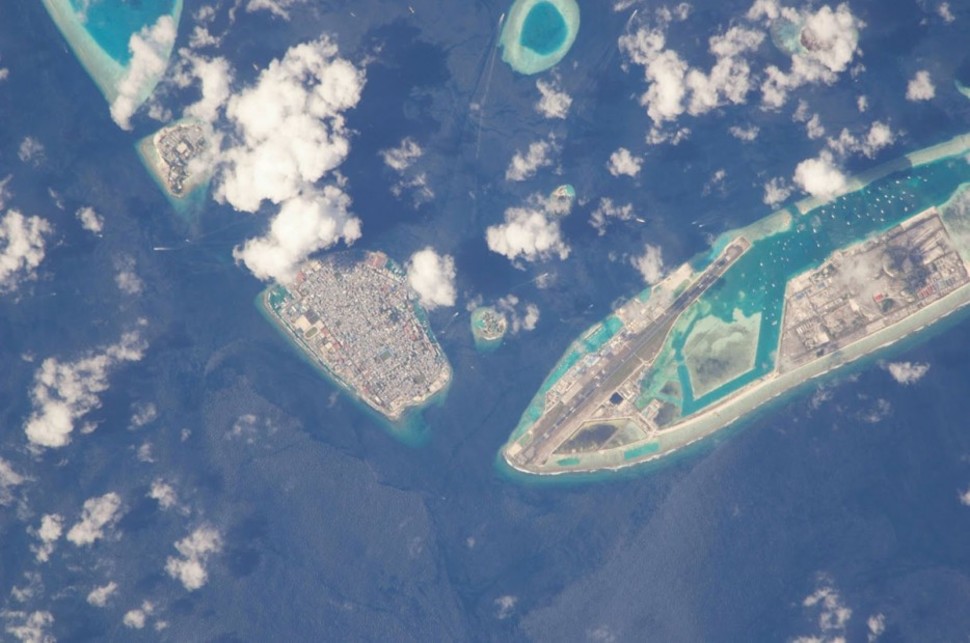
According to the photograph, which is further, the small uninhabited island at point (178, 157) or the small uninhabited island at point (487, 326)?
the small uninhabited island at point (487, 326)

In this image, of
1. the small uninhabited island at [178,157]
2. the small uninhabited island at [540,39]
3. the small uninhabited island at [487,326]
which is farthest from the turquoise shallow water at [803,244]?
the small uninhabited island at [178,157]

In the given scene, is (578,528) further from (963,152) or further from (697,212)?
(963,152)

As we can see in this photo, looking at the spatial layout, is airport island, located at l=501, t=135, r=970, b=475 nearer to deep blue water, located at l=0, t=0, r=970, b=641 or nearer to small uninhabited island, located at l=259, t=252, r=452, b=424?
deep blue water, located at l=0, t=0, r=970, b=641

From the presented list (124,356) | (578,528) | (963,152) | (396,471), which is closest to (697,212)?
(963,152)

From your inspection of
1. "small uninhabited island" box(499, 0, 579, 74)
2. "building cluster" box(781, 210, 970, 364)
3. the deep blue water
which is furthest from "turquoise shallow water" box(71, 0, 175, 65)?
"building cluster" box(781, 210, 970, 364)

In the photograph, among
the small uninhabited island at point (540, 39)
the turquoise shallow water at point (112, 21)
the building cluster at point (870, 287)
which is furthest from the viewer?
the turquoise shallow water at point (112, 21)

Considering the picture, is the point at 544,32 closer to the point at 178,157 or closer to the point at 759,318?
→ the point at 759,318

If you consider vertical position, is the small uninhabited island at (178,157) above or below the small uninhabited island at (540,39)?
below

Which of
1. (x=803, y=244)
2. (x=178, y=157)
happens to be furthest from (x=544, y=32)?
(x=178, y=157)

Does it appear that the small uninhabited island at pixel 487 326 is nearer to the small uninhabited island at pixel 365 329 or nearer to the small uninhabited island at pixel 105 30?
the small uninhabited island at pixel 365 329
